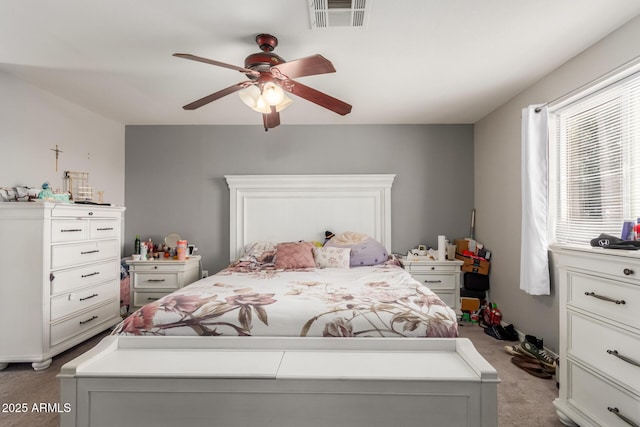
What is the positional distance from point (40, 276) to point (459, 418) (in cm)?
300

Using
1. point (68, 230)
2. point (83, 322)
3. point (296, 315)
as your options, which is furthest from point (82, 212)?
point (296, 315)

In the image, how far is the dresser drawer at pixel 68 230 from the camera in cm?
255

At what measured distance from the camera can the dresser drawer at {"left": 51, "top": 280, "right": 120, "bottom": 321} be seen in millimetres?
2572

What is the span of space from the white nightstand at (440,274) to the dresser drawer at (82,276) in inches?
122

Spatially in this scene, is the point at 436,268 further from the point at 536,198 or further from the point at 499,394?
the point at 499,394

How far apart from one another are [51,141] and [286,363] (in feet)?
10.6

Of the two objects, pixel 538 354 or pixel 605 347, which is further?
pixel 538 354

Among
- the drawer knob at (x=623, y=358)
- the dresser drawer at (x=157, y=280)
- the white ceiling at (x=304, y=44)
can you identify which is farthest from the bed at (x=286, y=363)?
the white ceiling at (x=304, y=44)

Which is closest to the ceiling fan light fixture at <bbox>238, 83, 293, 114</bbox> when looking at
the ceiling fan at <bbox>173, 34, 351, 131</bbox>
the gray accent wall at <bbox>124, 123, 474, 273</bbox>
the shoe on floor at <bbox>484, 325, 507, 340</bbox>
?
the ceiling fan at <bbox>173, 34, 351, 131</bbox>

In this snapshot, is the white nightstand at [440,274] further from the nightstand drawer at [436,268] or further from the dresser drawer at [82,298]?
the dresser drawer at [82,298]

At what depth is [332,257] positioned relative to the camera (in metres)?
3.30

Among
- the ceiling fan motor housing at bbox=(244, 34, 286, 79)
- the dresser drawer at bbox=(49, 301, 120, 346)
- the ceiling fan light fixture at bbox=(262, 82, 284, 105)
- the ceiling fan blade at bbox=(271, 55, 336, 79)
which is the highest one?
the ceiling fan motor housing at bbox=(244, 34, 286, 79)

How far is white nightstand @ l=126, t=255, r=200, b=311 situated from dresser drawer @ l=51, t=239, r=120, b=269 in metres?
0.35

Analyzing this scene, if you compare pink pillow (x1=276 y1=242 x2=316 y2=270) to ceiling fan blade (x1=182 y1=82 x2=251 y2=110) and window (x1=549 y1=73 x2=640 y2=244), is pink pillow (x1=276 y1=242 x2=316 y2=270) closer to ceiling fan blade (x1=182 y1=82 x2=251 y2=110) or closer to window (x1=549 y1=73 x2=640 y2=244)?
ceiling fan blade (x1=182 y1=82 x2=251 y2=110)
